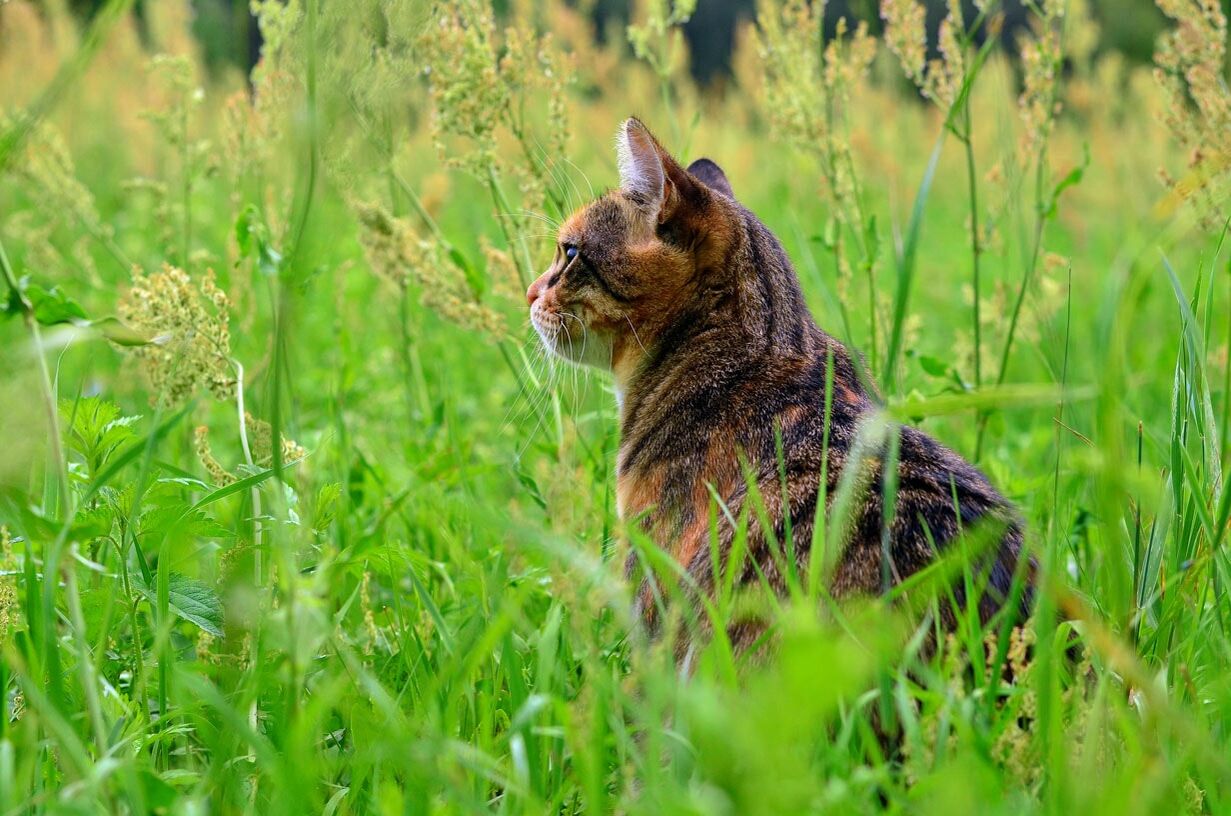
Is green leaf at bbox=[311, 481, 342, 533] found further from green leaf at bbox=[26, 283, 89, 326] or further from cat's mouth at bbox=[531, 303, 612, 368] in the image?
cat's mouth at bbox=[531, 303, 612, 368]

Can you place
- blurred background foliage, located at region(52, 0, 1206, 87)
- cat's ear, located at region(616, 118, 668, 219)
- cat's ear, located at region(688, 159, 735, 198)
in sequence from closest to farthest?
cat's ear, located at region(616, 118, 668, 219) → cat's ear, located at region(688, 159, 735, 198) → blurred background foliage, located at region(52, 0, 1206, 87)

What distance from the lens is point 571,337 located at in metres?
2.44

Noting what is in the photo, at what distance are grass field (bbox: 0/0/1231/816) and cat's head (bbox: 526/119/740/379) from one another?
12 cm

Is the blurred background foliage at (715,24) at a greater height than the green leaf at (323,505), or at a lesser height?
greater

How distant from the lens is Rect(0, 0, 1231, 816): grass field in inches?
42.7

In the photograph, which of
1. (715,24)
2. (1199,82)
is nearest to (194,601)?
(1199,82)

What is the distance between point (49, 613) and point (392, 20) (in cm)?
78

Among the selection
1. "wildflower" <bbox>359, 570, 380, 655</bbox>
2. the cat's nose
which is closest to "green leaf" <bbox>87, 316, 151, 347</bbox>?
"wildflower" <bbox>359, 570, 380, 655</bbox>

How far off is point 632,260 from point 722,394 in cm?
41

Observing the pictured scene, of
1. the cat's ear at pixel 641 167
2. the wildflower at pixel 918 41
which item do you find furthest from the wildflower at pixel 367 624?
the wildflower at pixel 918 41

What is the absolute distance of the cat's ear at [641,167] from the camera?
7.15ft

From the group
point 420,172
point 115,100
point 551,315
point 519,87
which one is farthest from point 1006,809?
Answer: point 115,100

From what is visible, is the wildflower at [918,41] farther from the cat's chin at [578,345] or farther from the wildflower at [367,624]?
the wildflower at [367,624]

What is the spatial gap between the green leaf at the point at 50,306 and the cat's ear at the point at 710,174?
1.55m
